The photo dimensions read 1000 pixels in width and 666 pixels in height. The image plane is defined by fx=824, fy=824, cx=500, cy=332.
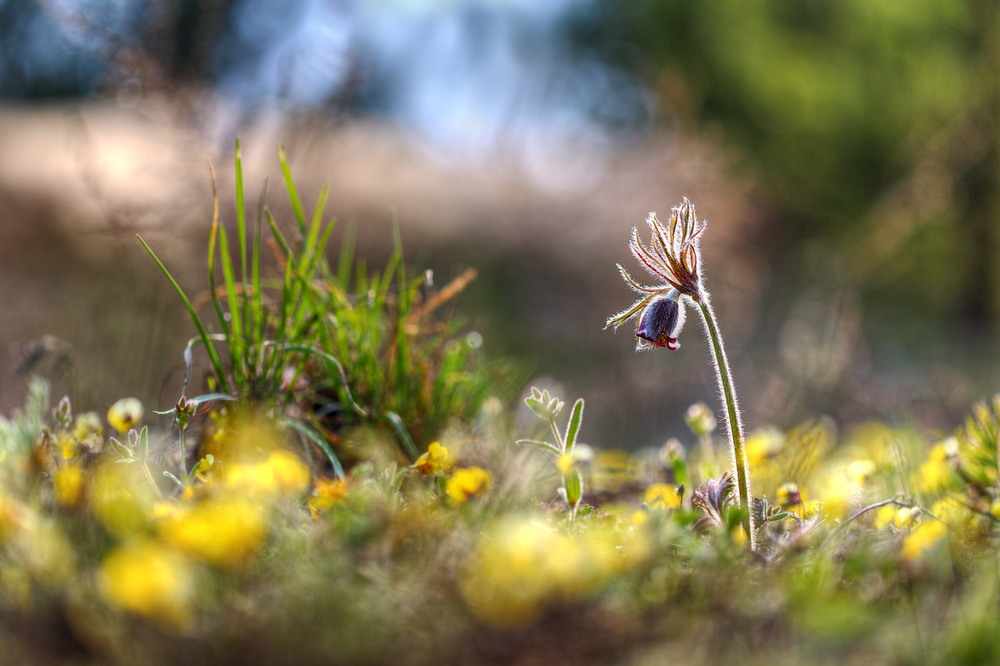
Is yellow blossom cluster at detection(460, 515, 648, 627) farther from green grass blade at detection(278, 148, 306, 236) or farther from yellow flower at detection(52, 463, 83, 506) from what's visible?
green grass blade at detection(278, 148, 306, 236)

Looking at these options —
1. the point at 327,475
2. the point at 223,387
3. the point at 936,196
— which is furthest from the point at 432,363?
the point at 936,196

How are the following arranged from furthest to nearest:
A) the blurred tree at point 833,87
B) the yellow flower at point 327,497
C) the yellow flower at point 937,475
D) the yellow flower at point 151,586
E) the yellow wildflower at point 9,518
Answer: the blurred tree at point 833,87 → the yellow flower at point 937,475 → the yellow flower at point 327,497 → the yellow wildflower at point 9,518 → the yellow flower at point 151,586

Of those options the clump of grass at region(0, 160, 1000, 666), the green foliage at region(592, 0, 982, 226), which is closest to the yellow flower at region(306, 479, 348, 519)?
the clump of grass at region(0, 160, 1000, 666)

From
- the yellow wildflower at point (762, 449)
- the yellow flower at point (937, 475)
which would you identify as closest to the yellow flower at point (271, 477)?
the yellow wildflower at point (762, 449)

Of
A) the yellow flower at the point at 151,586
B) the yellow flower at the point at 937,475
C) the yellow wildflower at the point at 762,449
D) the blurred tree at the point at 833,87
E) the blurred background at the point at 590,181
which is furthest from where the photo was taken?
the blurred tree at the point at 833,87

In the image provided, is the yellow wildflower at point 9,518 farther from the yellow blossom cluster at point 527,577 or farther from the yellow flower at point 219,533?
the yellow blossom cluster at point 527,577

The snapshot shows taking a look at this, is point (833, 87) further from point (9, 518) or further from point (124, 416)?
point (9, 518)

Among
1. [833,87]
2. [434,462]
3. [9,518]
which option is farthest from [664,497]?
[833,87]
